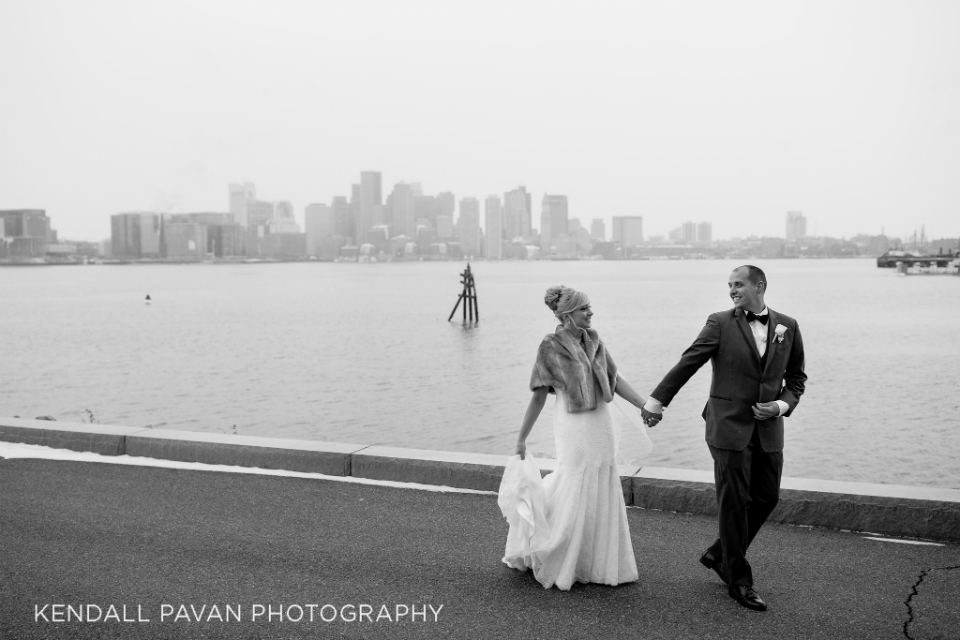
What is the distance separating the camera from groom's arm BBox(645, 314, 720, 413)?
517 centimetres

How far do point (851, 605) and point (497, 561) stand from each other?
2.15 metres

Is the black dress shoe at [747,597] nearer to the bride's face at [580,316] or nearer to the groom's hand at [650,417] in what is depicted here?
the groom's hand at [650,417]

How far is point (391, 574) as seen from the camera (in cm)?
562

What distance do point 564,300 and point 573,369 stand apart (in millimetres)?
433

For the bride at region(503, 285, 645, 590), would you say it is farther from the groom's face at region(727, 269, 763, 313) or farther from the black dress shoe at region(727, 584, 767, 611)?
the groom's face at region(727, 269, 763, 313)

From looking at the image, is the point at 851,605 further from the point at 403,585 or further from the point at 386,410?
the point at 386,410

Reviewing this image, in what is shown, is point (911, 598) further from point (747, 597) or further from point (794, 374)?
point (794, 374)

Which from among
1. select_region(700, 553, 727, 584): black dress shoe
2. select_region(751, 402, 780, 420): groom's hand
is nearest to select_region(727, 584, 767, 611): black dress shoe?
select_region(700, 553, 727, 584): black dress shoe

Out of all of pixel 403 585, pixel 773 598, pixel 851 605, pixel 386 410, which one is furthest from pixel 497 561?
pixel 386 410

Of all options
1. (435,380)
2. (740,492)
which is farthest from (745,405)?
(435,380)

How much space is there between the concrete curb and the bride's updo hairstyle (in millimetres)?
2210

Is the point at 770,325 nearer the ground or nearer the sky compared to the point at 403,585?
nearer the sky

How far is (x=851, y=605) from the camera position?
5.07 m

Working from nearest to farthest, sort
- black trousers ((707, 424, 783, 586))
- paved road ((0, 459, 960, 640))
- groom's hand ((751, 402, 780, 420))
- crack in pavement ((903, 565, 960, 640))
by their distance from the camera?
crack in pavement ((903, 565, 960, 640)), paved road ((0, 459, 960, 640)), groom's hand ((751, 402, 780, 420)), black trousers ((707, 424, 783, 586))
